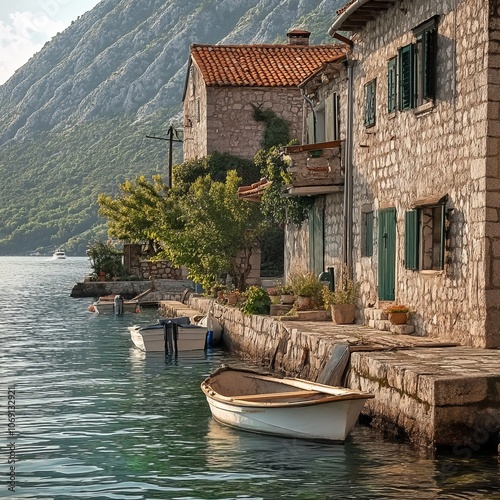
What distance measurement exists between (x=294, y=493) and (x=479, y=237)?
20.1 ft

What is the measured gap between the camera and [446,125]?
57.5ft

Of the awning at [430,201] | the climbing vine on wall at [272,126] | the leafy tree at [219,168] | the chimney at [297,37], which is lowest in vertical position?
the awning at [430,201]

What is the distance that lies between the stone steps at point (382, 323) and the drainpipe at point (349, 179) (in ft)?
6.55

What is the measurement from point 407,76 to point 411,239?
2886 millimetres

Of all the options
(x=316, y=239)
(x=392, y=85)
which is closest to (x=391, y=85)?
(x=392, y=85)

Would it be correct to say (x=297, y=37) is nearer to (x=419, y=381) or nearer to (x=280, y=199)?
(x=280, y=199)

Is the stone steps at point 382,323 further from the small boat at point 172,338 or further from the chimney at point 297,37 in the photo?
the chimney at point 297,37

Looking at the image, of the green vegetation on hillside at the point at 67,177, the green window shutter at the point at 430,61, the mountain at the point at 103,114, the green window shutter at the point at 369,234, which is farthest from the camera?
the green vegetation on hillside at the point at 67,177

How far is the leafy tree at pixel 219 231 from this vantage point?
32812 millimetres

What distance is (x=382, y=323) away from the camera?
20219mm

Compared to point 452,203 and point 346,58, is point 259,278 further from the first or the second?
point 452,203

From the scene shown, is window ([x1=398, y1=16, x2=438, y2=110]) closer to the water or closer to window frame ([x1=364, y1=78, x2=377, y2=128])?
window frame ([x1=364, y1=78, x2=377, y2=128])

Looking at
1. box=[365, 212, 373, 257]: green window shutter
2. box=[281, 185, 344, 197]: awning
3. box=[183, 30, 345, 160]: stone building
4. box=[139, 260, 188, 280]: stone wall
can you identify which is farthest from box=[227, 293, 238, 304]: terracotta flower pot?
box=[139, 260, 188, 280]: stone wall

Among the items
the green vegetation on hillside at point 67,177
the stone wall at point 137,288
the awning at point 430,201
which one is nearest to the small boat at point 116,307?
the stone wall at point 137,288
